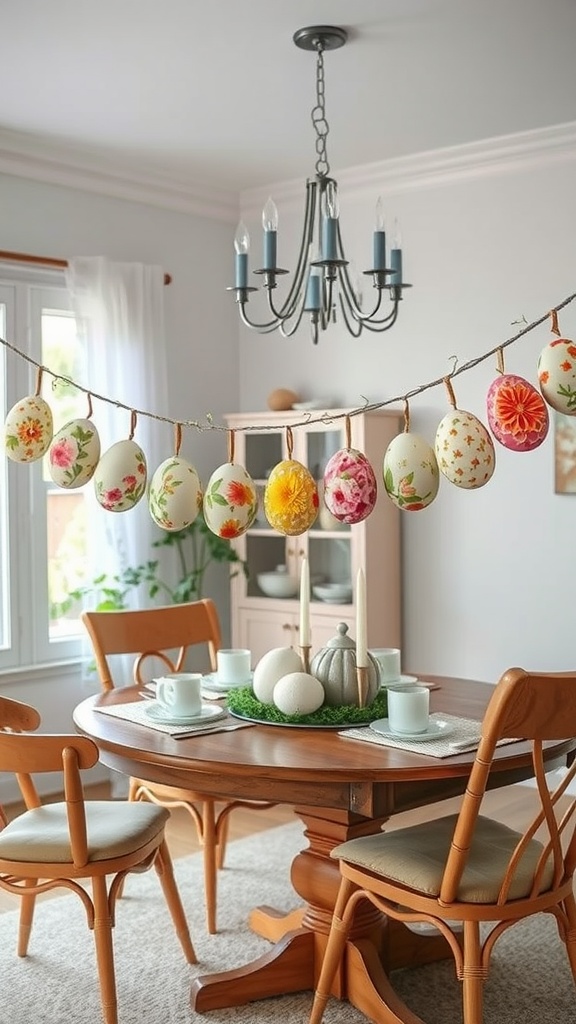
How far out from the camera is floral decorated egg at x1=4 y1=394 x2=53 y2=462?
2.44 meters

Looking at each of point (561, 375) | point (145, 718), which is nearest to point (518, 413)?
point (561, 375)

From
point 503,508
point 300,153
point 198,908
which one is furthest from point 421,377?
point 198,908

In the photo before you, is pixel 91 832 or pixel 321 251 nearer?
pixel 91 832

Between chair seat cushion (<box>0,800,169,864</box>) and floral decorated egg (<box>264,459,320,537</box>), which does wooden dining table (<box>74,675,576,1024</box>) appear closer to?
chair seat cushion (<box>0,800,169,864</box>)

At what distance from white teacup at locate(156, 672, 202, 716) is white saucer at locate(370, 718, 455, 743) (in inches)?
16.6

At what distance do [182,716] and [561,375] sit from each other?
122 cm

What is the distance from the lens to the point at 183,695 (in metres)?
2.66

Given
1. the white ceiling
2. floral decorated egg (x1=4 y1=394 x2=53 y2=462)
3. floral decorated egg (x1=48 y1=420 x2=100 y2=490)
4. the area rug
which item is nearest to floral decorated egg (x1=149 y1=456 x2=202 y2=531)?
floral decorated egg (x1=48 y1=420 x2=100 y2=490)

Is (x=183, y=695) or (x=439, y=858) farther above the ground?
(x=183, y=695)

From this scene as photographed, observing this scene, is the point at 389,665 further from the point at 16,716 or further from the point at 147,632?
the point at 16,716

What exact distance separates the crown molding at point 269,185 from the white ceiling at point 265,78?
0.13 ft

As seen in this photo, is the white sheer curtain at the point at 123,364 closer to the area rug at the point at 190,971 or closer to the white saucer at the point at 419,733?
the area rug at the point at 190,971

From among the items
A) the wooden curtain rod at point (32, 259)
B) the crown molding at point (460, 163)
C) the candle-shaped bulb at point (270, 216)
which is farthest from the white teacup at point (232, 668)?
the crown molding at point (460, 163)

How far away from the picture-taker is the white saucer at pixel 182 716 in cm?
262
